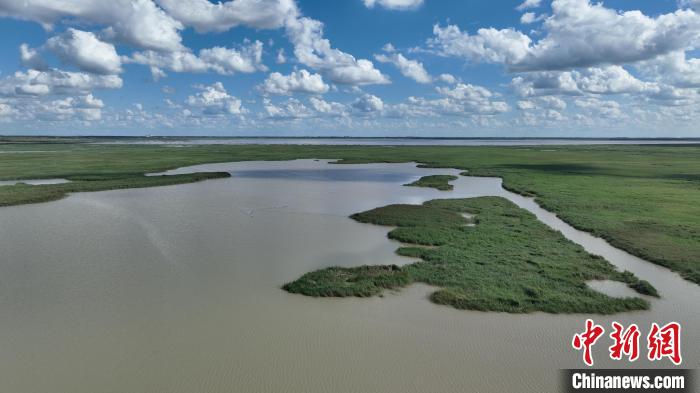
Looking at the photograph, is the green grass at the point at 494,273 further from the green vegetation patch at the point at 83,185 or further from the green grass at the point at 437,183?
the green vegetation patch at the point at 83,185

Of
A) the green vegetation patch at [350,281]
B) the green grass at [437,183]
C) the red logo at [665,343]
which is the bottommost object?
the red logo at [665,343]

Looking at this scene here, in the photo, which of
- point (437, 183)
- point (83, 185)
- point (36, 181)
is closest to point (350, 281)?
point (437, 183)

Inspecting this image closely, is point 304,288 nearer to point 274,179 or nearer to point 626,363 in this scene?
point 626,363

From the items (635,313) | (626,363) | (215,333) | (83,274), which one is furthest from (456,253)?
(83,274)

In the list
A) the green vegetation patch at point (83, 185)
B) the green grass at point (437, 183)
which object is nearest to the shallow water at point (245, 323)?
the green vegetation patch at point (83, 185)

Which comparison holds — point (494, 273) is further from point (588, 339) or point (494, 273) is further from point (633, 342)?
point (633, 342)

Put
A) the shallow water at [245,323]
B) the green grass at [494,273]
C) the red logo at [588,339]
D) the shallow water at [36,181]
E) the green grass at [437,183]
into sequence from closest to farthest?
1. the shallow water at [245,323]
2. the red logo at [588,339]
3. the green grass at [494,273]
4. the green grass at [437,183]
5. the shallow water at [36,181]
